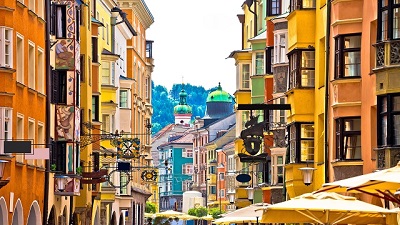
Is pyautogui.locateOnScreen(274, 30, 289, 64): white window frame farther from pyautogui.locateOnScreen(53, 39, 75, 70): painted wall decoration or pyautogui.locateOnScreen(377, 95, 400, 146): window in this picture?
pyautogui.locateOnScreen(377, 95, 400, 146): window

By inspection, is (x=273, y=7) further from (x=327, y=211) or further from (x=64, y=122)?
(x=327, y=211)

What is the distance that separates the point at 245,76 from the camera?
86875 mm

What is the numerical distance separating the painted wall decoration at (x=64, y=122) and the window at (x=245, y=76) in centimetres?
2615

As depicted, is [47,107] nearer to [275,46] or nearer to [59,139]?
[59,139]

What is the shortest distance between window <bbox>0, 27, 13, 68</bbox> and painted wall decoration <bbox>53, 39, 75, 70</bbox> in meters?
14.5

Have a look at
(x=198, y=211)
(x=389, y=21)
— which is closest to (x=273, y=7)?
(x=389, y=21)

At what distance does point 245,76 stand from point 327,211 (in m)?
52.5

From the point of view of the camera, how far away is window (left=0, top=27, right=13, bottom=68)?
4550cm

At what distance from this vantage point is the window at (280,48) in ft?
207

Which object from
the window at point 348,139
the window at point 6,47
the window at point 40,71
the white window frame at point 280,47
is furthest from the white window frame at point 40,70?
the window at point 348,139

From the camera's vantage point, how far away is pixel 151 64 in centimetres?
12531

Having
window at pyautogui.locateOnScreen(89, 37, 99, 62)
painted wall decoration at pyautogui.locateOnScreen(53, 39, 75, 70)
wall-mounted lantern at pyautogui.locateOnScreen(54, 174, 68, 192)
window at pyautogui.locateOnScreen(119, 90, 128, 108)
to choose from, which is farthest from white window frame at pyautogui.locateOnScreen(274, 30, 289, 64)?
window at pyautogui.locateOnScreen(119, 90, 128, 108)

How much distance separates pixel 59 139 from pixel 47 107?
511 cm

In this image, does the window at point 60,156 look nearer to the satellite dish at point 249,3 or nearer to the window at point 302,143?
the window at point 302,143
